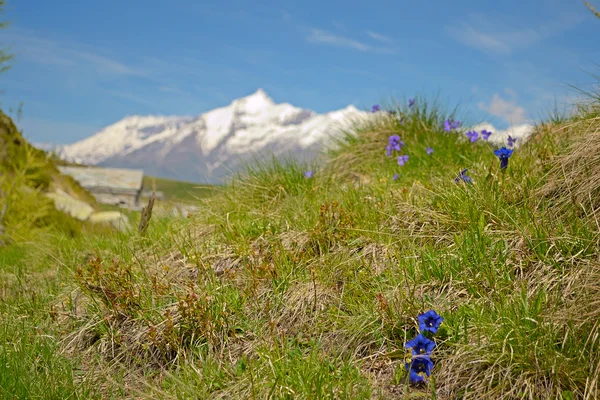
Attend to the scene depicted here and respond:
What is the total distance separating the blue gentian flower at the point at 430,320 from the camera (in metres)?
2.59

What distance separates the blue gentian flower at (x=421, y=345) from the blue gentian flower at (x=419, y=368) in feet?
0.13

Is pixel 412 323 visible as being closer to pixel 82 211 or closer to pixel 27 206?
pixel 27 206

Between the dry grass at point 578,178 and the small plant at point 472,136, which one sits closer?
the dry grass at point 578,178

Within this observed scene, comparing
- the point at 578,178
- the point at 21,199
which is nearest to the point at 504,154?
the point at 578,178

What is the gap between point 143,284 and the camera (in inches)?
150

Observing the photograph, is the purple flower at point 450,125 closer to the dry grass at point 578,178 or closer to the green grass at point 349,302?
the green grass at point 349,302

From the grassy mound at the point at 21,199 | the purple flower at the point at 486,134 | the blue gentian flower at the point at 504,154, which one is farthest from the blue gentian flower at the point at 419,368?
the grassy mound at the point at 21,199

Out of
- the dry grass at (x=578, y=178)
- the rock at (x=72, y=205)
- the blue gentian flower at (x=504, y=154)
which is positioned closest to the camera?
the dry grass at (x=578, y=178)

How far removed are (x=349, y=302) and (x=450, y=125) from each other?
4.23 metres

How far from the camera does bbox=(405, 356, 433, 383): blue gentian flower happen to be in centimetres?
256

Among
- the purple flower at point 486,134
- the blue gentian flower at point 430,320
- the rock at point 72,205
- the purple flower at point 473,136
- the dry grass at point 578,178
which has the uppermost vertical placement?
the purple flower at point 486,134

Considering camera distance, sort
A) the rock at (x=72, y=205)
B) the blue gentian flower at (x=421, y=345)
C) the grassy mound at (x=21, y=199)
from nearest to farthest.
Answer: the blue gentian flower at (x=421, y=345)
the grassy mound at (x=21, y=199)
the rock at (x=72, y=205)

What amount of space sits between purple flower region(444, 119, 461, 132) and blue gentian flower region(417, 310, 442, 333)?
438 cm

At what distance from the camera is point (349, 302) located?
10.9ft
